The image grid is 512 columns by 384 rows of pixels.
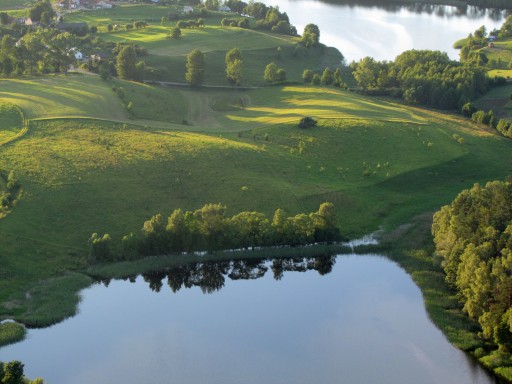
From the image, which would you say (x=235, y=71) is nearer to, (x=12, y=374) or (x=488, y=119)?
(x=488, y=119)

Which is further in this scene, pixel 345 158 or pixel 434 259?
pixel 345 158

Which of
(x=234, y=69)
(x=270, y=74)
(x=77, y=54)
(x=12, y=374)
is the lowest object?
(x=12, y=374)

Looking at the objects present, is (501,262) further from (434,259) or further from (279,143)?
(279,143)

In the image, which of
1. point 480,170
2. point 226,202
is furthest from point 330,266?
point 480,170

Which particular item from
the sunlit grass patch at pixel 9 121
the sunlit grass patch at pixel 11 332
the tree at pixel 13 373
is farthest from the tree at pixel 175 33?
the tree at pixel 13 373

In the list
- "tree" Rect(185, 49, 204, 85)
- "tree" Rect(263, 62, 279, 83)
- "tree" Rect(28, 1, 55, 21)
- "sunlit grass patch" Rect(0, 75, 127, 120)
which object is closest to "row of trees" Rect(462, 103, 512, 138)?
"tree" Rect(263, 62, 279, 83)

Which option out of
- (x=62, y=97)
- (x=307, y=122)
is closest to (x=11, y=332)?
(x=62, y=97)
